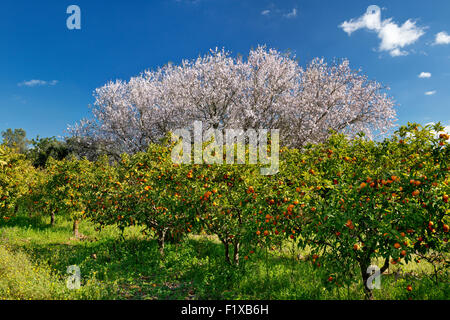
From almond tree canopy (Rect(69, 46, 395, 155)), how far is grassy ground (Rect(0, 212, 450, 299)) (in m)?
12.3

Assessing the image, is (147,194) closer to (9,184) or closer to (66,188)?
(66,188)

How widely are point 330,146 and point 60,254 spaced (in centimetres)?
898

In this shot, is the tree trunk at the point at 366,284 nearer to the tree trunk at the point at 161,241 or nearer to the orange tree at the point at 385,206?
the orange tree at the point at 385,206

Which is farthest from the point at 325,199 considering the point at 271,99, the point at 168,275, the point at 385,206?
the point at 271,99

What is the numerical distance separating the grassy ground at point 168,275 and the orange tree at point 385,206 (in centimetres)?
118

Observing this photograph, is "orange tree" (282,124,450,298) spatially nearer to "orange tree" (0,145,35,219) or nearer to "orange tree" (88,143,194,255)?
"orange tree" (88,143,194,255)

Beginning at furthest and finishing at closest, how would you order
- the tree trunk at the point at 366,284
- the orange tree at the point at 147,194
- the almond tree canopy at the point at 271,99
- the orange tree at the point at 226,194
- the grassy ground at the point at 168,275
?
the almond tree canopy at the point at 271,99 < the orange tree at the point at 147,194 < the orange tree at the point at 226,194 < the grassy ground at the point at 168,275 < the tree trunk at the point at 366,284

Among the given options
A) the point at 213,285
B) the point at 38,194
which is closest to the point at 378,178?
the point at 213,285

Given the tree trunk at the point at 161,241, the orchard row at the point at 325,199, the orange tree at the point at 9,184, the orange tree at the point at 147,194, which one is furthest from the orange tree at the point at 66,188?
the tree trunk at the point at 161,241

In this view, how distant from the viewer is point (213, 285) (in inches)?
236

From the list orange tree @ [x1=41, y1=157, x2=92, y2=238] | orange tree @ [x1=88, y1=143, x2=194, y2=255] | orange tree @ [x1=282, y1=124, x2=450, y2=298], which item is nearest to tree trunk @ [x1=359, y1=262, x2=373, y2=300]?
orange tree @ [x1=282, y1=124, x2=450, y2=298]

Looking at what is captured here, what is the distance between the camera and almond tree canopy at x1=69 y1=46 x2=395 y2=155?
19344 mm

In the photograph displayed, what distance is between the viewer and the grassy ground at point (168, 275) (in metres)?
5.36

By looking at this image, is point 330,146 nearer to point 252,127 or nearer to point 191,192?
point 191,192
